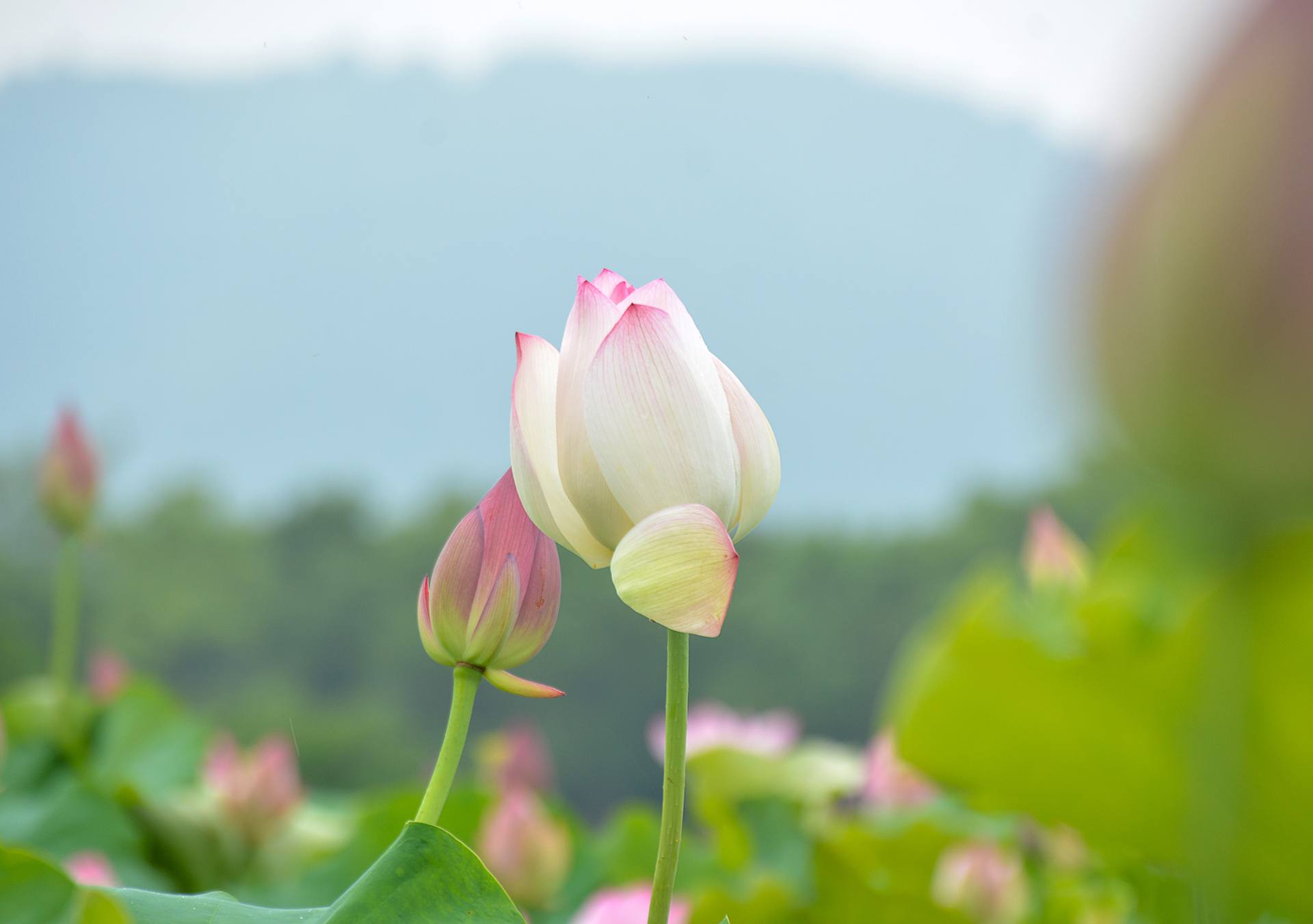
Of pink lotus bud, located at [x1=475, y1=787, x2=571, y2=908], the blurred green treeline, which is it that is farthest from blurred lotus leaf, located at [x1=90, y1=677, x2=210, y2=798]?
the blurred green treeline

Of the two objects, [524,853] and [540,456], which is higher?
[540,456]

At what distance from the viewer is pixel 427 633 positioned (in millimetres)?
189

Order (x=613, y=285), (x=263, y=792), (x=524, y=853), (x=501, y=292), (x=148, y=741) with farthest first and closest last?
1. (x=148, y=741)
2. (x=263, y=792)
3. (x=524, y=853)
4. (x=501, y=292)
5. (x=613, y=285)

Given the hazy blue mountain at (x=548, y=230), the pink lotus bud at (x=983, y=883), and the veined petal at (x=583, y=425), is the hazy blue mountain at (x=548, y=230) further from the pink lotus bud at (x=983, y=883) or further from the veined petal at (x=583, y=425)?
the pink lotus bud at (x=983, y=883)

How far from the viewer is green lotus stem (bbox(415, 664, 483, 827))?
0.58 ft

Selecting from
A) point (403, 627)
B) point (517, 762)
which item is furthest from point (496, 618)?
point (403, 627)

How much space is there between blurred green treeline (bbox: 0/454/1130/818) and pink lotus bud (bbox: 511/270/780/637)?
5553mm

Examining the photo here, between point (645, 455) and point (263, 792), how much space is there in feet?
2.06

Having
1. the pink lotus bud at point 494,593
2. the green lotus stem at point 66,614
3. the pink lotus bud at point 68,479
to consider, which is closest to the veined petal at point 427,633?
the pink lotus bud at point 494,593

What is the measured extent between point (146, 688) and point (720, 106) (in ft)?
2.42

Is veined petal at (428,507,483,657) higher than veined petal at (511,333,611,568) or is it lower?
lower

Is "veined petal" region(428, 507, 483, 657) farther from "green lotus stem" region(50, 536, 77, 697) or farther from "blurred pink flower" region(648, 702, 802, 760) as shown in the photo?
"green lotus stem" region(50, 536, 77, 697)

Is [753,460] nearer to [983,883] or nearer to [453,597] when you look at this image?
[453,597]

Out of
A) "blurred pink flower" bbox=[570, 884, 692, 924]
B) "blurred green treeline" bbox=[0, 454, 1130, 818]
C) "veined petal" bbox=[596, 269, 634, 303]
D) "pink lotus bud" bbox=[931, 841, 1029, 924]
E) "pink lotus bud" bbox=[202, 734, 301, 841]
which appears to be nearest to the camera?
"veined petal" bbox=[596, 269, 634, 303]
